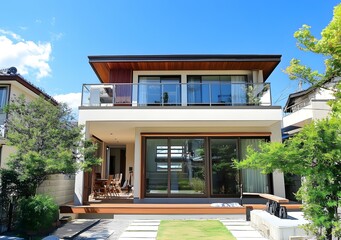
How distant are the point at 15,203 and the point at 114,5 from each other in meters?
9.01

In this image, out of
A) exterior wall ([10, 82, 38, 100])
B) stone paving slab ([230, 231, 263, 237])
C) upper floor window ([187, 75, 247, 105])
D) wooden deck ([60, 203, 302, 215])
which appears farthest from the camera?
upper floor window ([187, 75, 247, 105])

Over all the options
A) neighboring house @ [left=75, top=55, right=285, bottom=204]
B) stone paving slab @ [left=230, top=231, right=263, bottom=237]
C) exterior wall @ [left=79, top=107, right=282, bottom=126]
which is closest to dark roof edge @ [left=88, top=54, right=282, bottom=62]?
neighboring house @ [left=75, top=55, right=285, bottom=204]

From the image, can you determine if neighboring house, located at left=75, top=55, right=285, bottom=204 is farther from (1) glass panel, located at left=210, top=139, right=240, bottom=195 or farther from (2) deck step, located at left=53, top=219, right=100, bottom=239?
(2) deck step, located at left=53, top=219, right=100, bottom=239

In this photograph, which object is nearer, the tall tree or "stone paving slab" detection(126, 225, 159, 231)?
the tall tree

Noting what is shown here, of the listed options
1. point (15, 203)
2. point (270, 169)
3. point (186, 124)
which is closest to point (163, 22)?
point (186, 124)

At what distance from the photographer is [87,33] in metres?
14.4

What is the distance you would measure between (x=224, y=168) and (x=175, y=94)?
3.86 metres

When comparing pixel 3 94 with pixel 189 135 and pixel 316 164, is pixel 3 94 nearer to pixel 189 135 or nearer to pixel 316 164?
pixel 189 135

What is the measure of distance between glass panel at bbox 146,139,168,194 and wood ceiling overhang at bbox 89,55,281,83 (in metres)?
3.50

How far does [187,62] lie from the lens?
12.4 meters

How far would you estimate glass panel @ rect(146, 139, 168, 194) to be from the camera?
1196cm

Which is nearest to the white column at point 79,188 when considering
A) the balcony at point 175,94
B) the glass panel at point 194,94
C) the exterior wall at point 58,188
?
the exterior wall at point 58,188

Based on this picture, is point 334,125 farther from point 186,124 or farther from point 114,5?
point 114,5

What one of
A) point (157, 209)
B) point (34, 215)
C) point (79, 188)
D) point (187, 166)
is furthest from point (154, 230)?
point (187, 166)
